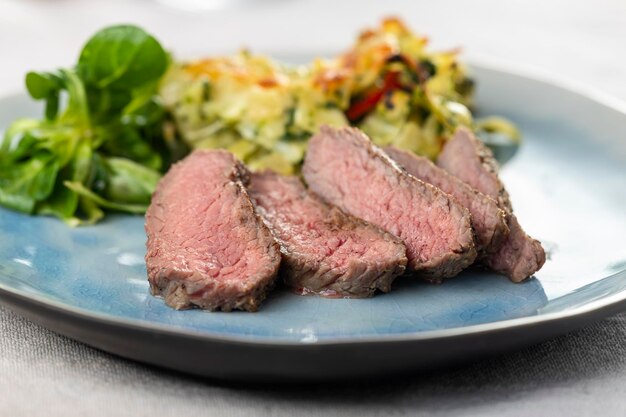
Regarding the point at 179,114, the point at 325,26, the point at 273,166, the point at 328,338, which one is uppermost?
the point at 328,338

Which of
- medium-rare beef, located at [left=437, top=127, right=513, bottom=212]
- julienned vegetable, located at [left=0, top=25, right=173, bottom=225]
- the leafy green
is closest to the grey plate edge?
medium-rare beef, located at [left=437, top=127, right=513, bottom=212]

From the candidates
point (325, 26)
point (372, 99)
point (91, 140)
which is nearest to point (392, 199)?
point (372, 99)

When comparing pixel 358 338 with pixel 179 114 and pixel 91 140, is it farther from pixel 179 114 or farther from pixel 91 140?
pixel 179 114

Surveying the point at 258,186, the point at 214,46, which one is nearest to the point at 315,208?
the point at 258,186

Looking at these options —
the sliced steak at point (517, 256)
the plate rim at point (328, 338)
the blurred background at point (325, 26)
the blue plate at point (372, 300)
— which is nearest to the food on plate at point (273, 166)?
the sliced steak at point (517, 256)

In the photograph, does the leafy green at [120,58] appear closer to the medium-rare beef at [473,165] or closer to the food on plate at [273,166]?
the food on plate at [273,166]
